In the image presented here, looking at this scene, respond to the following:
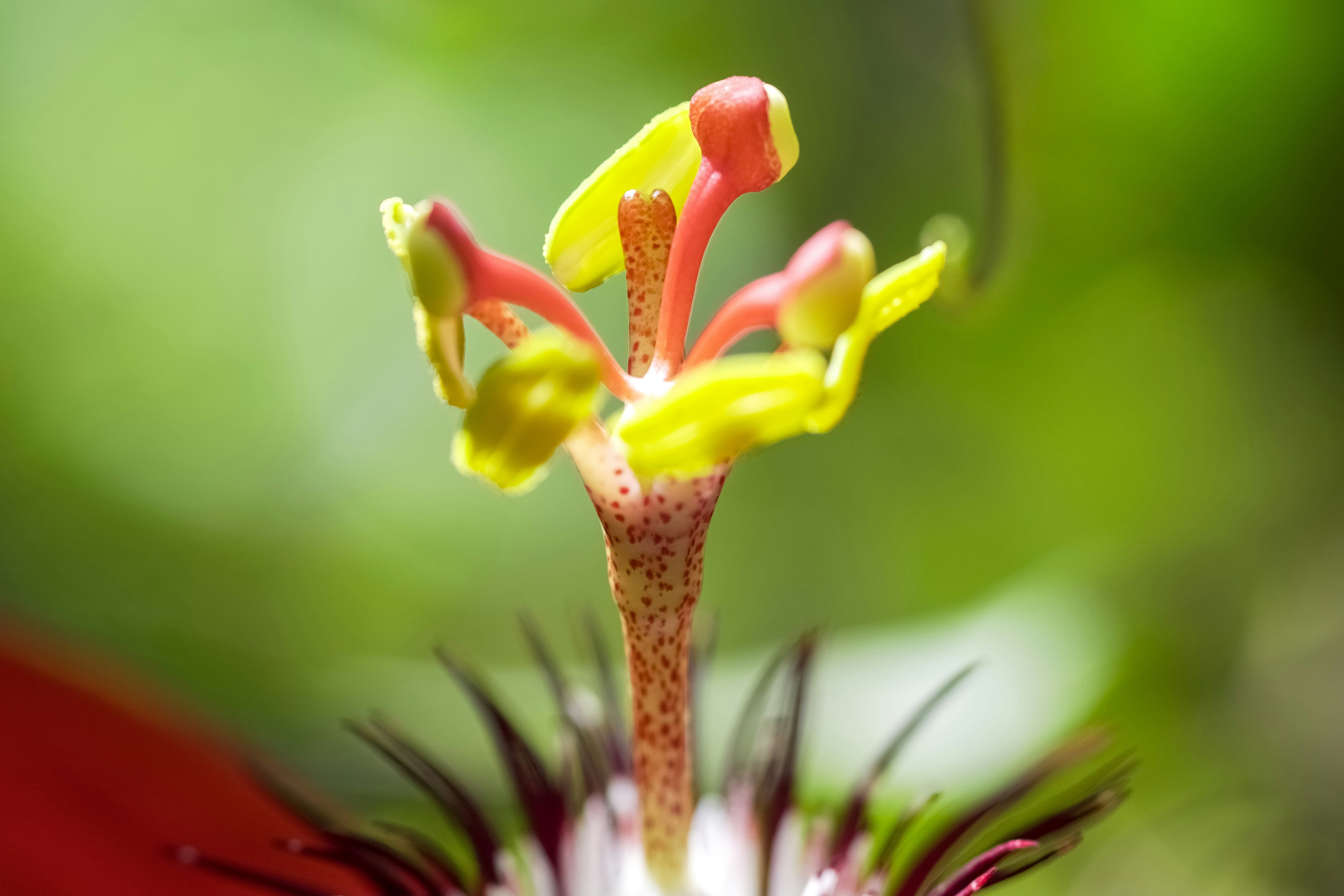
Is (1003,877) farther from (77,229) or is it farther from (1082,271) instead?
(77,229)

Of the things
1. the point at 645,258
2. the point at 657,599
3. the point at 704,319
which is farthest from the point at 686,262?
the point at 704,319

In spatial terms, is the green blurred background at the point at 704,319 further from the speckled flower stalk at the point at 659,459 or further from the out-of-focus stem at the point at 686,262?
the out-of-focus stem at the point at 686,262

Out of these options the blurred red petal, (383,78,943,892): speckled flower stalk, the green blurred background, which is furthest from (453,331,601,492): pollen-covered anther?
the green blurred background

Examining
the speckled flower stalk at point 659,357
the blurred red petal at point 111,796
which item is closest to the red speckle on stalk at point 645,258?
the speckled flower stalk at point 659,357

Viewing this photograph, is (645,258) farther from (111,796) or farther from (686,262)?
(111,796)

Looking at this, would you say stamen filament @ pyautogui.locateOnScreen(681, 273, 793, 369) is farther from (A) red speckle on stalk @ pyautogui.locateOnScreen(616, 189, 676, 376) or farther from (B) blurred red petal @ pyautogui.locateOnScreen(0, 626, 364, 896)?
(B) blurred red petal @ pyautogui.locateOnScreen(0, 626, 364, 896)

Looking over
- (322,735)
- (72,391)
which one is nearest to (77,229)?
(72,391)
